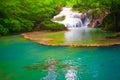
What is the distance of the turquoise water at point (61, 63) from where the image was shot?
14352 mm

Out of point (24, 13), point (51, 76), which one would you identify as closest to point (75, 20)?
point (24, 13)

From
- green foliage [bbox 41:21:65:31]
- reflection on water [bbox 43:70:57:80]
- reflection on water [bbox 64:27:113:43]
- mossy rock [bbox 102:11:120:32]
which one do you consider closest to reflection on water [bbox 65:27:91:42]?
reflection on water [bbox 64:27:113:43]

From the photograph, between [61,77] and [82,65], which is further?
[82,65]

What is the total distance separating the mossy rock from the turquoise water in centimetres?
1489

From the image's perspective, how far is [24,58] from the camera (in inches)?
797

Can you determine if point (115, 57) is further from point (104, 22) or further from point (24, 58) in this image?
point (104, 22)

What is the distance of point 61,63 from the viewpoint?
17.5m

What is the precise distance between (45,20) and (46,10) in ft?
7.64

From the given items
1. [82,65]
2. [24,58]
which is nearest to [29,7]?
[24,58]

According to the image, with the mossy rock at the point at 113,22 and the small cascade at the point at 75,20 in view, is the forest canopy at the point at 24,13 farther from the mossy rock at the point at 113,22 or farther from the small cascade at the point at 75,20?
the small cascade at the point at 75,20

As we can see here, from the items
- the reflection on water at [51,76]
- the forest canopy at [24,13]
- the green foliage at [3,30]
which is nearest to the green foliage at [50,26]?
the forest canopy at [24,13]

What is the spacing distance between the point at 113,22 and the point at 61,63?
22.1m

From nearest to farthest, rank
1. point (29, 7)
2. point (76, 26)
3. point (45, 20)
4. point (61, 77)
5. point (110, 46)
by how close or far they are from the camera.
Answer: point (61, 77)
point (110, 46)
point (29, 7)
point (45, 20)
point (76, 26)

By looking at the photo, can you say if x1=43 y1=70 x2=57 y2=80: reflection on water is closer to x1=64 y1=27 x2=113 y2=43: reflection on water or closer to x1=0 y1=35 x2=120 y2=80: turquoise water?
x1=0 y1=35 x2=120 y2=80: turquoise water
